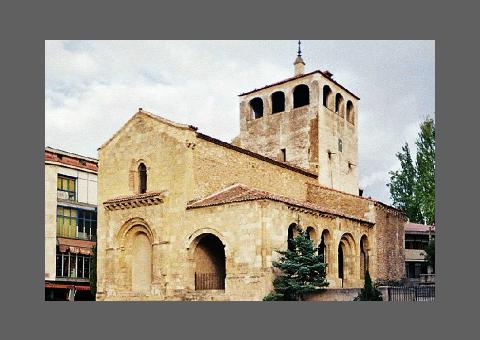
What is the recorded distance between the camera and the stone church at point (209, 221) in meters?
21.2

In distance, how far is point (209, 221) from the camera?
72.5 ft

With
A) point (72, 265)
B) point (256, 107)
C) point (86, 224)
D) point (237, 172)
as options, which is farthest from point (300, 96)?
point (72, 265)

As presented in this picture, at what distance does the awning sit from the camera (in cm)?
3036

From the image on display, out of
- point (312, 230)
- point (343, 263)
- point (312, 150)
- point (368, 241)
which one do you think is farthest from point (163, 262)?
point (312, 150)

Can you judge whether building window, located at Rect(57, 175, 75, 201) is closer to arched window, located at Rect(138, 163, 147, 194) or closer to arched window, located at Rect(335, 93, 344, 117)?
arched window, located at Rect(138, 163, 147, 194)

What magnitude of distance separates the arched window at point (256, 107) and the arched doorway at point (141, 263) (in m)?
12.6

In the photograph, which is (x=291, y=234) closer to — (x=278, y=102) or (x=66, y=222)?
(x=278, y=102)

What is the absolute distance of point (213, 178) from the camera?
2419 cm

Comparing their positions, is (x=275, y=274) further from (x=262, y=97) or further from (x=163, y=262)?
(x=262, y=97)

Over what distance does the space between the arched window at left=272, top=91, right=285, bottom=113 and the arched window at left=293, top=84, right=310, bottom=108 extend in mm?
784

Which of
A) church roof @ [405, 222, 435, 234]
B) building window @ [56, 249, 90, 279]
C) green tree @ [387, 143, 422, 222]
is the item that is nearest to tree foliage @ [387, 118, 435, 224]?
green tree @ [387, 143, 422, 222]

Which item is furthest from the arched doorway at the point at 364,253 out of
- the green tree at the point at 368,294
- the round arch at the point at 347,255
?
the green tree at the point at 368,294

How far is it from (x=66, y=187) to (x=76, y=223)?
73.4 inches

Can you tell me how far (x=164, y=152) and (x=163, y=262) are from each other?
13.8 ft
